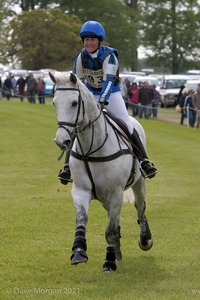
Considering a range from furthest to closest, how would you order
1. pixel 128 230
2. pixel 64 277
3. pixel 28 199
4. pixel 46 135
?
1. pixel 46 135
2. pixel 28 199
3. pixel 128 230
4. pixel 64 277

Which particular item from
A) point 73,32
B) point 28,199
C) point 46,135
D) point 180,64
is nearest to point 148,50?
point 180,64

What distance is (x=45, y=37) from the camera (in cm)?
6266

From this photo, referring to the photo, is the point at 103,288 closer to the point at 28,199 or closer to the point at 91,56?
the point at 91,56

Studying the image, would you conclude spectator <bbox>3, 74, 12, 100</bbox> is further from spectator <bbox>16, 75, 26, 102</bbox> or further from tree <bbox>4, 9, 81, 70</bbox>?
tree <bbox>4, 9, 81, 70</bbox>

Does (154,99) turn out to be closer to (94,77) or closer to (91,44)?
(94,77)

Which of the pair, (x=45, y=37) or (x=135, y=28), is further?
(x=135, y=28)

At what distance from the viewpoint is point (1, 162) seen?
23.7m

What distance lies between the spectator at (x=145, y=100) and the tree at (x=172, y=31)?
116 feet

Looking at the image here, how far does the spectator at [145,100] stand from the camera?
39844mm

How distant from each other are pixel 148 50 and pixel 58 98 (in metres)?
74.2

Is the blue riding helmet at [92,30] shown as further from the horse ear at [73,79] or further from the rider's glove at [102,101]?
the horse ear at [73,79]

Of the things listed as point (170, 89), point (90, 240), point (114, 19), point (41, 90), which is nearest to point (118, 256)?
point (90, 240)

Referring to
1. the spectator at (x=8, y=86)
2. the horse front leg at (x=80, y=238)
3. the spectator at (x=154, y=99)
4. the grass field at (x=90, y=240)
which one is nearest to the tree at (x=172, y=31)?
the spectator at (x=8, y=86)

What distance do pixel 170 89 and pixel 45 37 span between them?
48.6 ft
